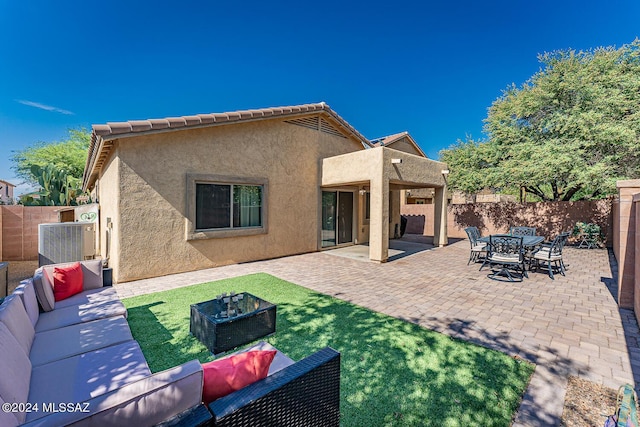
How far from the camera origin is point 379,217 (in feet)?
33.8

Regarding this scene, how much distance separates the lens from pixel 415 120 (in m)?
27.6

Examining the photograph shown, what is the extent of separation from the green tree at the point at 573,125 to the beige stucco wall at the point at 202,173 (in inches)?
447

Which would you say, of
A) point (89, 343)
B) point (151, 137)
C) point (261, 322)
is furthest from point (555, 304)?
point (151, 137)

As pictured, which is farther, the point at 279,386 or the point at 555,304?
Result: the point at 555,304

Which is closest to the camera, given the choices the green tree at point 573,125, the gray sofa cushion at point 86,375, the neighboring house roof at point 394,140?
the gray sofa cushion at point 86,375

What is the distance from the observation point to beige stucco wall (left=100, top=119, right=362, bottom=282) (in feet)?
26.2

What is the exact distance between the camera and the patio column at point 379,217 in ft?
33.7

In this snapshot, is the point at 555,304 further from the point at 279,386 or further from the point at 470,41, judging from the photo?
the point at 470,41

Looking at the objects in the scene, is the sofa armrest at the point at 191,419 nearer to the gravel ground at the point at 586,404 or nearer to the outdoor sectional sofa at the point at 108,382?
the outdoor sectional sofa at the point at 108,382

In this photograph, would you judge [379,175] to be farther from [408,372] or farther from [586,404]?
[586,404]

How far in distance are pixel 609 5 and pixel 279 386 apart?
19.2 m

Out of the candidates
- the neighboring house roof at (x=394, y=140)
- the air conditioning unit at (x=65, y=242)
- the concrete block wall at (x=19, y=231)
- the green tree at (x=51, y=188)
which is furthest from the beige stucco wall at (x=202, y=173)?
the green tree at (x=51, y=188)

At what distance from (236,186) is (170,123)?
3.03 meters

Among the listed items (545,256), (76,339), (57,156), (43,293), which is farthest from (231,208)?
(57,156)
